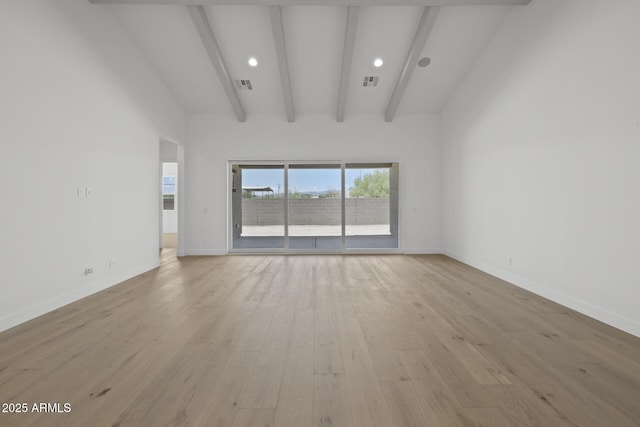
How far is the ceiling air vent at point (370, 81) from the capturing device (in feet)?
17.7

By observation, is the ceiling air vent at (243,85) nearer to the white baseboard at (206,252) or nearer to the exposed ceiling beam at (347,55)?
the exposed ceiling beam at (347,55)

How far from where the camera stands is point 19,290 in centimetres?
268

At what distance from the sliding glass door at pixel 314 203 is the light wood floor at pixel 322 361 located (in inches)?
125

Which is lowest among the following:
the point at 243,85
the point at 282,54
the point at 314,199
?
the point at 314,199

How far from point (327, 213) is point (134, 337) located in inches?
193

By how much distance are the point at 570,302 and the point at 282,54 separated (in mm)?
5003

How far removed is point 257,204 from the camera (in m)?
7.03

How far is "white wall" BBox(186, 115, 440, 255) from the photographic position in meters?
6.39

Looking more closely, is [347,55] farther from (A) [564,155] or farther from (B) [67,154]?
(B) [67,154]

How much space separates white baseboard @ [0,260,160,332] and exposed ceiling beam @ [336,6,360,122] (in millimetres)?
4594

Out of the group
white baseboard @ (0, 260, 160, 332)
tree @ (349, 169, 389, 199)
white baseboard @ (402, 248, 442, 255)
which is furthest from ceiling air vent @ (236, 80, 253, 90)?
white baseboard @ (402, 248, 442, 255)

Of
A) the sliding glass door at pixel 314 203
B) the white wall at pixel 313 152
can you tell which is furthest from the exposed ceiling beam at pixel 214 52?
the sliding glass door at pixel 314 203

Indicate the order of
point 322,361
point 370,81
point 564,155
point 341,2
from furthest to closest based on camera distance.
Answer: point 370,81 < point 341,2 < point 564,155 < point 322,361

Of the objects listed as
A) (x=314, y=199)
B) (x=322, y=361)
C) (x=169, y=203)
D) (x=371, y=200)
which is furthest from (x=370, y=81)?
(x=169, y=203)
